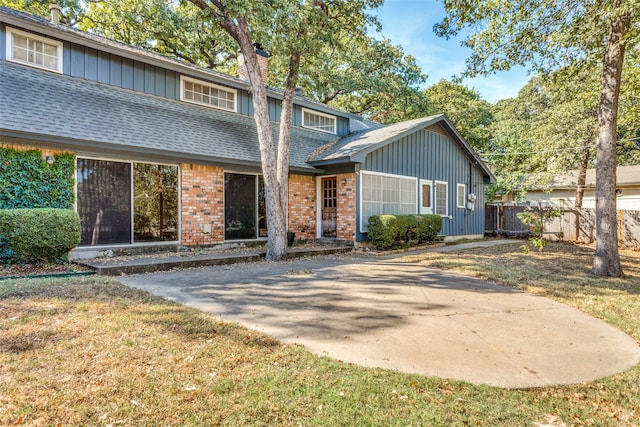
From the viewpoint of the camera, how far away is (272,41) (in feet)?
28.9

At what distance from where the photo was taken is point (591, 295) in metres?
5.62

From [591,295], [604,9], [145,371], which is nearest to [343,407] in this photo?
[145,371]

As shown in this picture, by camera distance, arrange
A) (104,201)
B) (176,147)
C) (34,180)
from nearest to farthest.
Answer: (34,180)
(104,201)
(176,147)

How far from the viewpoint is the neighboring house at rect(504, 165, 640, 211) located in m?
20.2

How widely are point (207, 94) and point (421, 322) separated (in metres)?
9.88

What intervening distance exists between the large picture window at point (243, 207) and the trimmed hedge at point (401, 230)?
343cm

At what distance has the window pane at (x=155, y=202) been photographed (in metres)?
8.51

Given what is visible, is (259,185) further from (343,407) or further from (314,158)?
(343,407)

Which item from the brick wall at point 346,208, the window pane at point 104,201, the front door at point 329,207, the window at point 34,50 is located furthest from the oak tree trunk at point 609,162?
the window at point 34,50

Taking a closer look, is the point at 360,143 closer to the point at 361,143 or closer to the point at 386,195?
the point at 361,143

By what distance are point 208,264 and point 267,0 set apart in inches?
258

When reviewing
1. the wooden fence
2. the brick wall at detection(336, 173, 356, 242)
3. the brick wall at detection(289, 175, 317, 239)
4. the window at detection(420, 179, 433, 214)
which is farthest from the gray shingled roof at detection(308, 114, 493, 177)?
the wooden fence

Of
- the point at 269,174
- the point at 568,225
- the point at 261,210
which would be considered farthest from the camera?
the point at 568,225

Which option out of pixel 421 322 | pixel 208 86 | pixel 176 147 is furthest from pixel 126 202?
pixel 421 322
